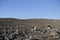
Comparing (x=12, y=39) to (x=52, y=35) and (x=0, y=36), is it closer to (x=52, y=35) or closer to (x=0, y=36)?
Answer: (x=0, y=36)

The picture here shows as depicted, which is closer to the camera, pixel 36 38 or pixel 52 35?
pixel 36 38

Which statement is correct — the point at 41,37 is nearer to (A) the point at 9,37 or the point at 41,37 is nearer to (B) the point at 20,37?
(B) the point at 20,37

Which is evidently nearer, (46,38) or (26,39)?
(26,39)

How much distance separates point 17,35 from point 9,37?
0.94 m

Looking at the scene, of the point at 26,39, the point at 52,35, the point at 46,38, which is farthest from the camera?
the point at 52,35

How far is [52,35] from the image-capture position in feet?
46.4

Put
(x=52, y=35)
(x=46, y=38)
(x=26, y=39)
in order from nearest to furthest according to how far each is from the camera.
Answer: (x=26, y=39) → (x=46, y=38) → (x=52, y=35)

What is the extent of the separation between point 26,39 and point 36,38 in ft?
3.14

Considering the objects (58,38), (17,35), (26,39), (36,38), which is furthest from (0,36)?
(58,38)

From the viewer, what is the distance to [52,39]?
13.2 m

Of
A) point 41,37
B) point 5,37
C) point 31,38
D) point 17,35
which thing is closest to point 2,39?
point 5,37

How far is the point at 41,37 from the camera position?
13234 millimetres

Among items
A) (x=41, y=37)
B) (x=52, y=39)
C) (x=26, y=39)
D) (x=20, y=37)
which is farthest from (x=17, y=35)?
(x=52, y=39)

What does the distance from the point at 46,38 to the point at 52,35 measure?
49.0 inches
